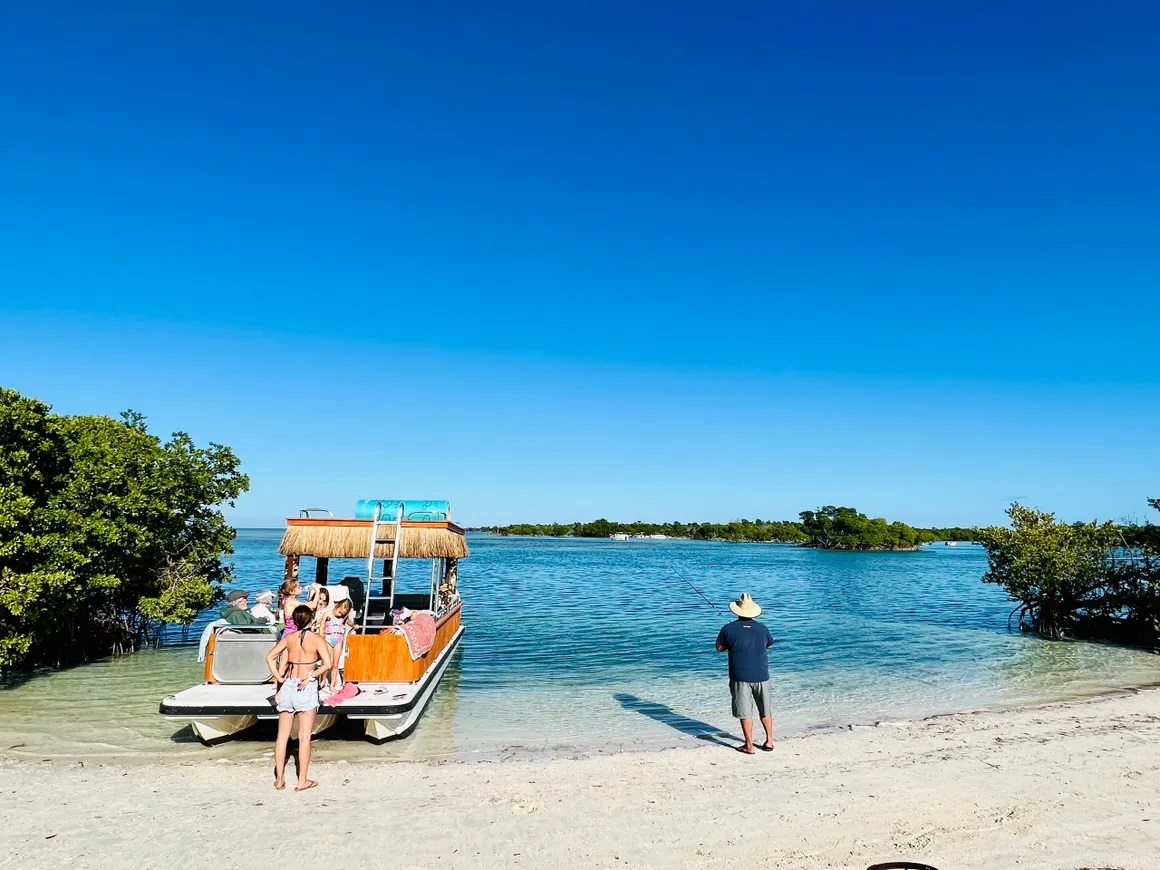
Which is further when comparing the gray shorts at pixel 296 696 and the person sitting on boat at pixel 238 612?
the person sitting on boat at pixel 238 612

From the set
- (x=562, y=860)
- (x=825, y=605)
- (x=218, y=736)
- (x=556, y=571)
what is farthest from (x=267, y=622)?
(x=556, y=571)

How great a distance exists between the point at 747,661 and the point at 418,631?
5.64m

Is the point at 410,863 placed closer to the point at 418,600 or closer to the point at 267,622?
the point at 267,622

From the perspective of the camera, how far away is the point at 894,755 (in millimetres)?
9617

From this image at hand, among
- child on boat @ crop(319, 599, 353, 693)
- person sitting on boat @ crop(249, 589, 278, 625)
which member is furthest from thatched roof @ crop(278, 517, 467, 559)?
child on boat @ crop(319, 599, 353, 693)

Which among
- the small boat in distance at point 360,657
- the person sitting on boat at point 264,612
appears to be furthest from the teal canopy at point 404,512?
the person sitting on boat at point 264,612

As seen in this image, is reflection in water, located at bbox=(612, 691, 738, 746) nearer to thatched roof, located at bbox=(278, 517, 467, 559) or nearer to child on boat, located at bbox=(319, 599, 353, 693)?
thatched roof, located at bbox=(278, 517, 467, 559)

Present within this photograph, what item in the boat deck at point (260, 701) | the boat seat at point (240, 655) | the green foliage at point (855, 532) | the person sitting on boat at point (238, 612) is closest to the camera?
the boat deck at point (260, 701)

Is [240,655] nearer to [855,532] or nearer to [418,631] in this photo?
[418,631]

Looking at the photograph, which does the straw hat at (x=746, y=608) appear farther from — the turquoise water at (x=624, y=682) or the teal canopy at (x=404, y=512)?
the teal canopy at (x=404, y=512)

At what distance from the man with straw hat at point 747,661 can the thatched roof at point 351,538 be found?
6161 mm

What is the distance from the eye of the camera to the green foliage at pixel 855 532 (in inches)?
5738

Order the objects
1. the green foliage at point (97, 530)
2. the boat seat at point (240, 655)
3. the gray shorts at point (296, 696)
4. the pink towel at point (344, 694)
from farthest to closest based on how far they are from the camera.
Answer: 1. the green foliage at point (97, 530)
2. the boat seat at point (240, 655)
3. the pink towel at point (344, 694)
4. the gray shorts at point (296, 696)

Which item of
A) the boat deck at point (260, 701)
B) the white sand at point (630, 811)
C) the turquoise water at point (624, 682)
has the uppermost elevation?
the boat deck at point (260, 701)
